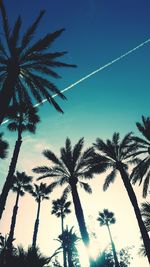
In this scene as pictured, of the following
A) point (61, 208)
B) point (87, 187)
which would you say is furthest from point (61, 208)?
point (87, 187)

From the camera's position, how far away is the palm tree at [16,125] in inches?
636

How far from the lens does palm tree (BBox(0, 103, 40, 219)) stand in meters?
16.2

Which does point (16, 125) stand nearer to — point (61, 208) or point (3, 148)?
point (3, 148)

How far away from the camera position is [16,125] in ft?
71.1

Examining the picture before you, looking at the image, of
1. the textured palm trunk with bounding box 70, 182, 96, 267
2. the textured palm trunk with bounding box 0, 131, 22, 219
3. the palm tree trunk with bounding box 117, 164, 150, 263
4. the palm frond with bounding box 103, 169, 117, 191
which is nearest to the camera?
the textured palm trunk with bounding box 0, 131, 22, 219

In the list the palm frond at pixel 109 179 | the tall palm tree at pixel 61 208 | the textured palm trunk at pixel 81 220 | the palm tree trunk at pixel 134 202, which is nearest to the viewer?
the textured palm trunk at pixel 81 220

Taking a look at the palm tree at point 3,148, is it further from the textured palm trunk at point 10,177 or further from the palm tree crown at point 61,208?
the palm tree crown at point 61,208

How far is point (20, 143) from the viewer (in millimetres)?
18266

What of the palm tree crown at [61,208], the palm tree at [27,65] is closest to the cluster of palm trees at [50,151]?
the palm tree at [27,65]

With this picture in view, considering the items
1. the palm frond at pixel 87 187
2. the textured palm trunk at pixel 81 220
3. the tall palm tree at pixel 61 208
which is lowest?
the textured palm trunk at pixel 81 220

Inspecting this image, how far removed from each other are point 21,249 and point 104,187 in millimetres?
13234

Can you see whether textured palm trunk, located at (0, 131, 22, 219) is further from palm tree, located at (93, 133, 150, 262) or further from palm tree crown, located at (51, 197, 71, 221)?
palm tree crown, located at (51, 197, 71, 221)

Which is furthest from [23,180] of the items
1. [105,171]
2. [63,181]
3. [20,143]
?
[20,143]

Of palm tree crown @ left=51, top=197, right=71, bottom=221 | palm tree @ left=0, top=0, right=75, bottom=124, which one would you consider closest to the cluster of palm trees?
palm tree @ left=0, top=0, right=75, bottom=124
